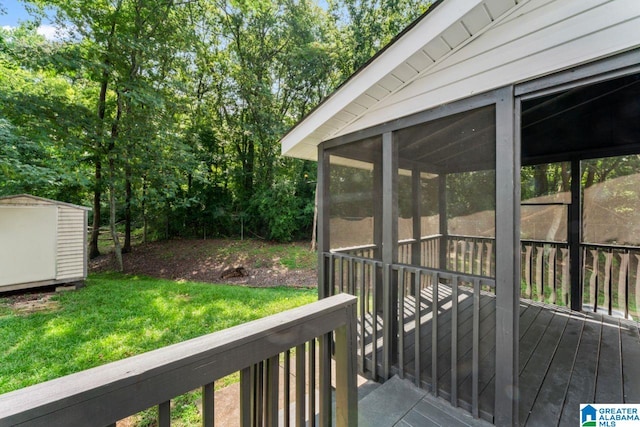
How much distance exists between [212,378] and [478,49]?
2.62 m

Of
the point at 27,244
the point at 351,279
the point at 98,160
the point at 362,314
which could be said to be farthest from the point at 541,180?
the point at 98,160

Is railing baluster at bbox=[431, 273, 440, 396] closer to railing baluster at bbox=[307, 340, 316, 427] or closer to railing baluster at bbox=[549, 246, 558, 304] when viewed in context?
railing baluster at bbox=[307, 340, 316, 427]

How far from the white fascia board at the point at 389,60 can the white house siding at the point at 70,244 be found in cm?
635

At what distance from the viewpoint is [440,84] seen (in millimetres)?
2234

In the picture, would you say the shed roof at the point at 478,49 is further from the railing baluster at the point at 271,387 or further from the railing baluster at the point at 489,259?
the railing baluster at the point at 271,387

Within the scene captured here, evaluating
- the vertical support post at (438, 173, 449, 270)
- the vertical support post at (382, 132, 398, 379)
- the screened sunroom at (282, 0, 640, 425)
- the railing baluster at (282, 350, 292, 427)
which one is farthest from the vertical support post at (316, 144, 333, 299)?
the railing baluster at (282, 350, 292, 427)

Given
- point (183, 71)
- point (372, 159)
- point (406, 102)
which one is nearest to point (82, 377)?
point (406, 102)

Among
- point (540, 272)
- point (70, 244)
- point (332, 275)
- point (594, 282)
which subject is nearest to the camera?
point (332, 275)

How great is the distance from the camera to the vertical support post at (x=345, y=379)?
52.9 inches

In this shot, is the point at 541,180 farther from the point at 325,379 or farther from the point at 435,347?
the point at 325,379

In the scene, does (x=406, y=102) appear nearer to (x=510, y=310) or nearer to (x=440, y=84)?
(x=440, y=84)

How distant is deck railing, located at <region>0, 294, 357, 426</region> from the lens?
677 mm

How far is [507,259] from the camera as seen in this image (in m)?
1.86

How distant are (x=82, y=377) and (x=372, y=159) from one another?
2949mm
